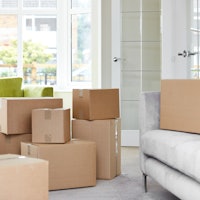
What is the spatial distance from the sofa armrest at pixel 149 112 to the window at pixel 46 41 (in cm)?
396

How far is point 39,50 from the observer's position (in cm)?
734

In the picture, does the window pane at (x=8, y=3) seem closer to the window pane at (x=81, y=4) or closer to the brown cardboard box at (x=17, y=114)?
the window pane at (x=81, y=4)

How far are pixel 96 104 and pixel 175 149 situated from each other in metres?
1.22

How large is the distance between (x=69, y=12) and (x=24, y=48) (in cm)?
89

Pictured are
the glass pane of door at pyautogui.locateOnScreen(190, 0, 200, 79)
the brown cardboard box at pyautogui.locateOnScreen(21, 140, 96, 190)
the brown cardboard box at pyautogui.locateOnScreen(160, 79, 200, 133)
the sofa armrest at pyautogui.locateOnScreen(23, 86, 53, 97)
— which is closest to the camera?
the brown cardboard box at pyautogui.locateOnScreen(160, 79, 200, 133)

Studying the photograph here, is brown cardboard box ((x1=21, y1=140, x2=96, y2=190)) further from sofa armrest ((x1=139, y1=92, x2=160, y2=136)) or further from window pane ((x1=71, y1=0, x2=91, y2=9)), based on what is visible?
window pane ((x1=71, y1=0, x2=91, y2=9))

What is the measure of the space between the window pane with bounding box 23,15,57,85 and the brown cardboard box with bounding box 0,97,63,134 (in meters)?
3.77

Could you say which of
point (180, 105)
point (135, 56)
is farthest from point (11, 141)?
point (135, 56)

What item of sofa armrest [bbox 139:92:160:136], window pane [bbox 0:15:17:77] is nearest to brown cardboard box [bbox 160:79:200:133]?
sofa armrest [bbox 139:92:160:136]

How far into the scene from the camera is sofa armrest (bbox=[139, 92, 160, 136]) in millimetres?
3275

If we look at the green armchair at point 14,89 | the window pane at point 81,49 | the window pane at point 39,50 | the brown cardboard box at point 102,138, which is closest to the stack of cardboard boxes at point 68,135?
the brown cardboard box at point 102,138

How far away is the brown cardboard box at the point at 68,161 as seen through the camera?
3.31m

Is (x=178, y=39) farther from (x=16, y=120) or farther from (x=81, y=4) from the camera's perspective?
(x=81, y=4)

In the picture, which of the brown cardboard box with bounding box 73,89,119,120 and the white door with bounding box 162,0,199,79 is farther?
the white door with bounding box 162,0,199,79
